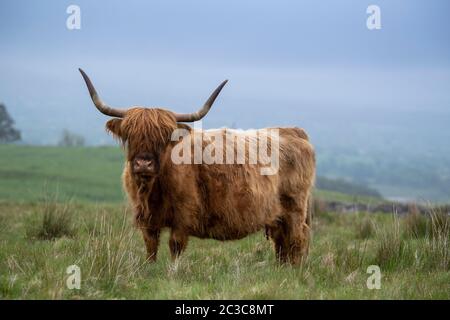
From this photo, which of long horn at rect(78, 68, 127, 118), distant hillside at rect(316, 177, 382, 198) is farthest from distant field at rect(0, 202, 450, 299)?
distant hillside at rect(316, 177, 382, 198)

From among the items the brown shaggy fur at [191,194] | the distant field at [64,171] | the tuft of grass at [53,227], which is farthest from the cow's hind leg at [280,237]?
the distant field at [64,171]

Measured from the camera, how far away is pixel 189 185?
18.1 feet

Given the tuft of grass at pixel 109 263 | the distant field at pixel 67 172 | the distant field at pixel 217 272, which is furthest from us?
the distant field at pixel 67 172

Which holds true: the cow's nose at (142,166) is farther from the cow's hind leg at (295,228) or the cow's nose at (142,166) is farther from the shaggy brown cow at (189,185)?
the cow's hind leg at (295,228)

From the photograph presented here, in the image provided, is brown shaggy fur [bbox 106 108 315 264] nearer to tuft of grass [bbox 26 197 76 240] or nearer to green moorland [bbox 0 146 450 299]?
green moorland [bbox 0 146 450 299]

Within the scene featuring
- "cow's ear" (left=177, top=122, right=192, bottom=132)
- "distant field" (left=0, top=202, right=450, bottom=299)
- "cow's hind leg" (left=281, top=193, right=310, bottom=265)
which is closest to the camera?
"distant field" (left=0, top=202, right=450, bottom=299)

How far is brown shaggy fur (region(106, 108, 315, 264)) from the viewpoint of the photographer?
5.36 m

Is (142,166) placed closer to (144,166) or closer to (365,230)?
(144,166)

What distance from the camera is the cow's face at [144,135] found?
513 cm

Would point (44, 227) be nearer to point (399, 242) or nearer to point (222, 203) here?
point (222, 203)

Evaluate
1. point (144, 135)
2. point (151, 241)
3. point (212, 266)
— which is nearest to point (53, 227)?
point (151, 241)

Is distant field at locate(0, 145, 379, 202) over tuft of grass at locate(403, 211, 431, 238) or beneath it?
beneath

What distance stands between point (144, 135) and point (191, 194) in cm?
73

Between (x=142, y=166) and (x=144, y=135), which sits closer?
(x=142, y=166)
